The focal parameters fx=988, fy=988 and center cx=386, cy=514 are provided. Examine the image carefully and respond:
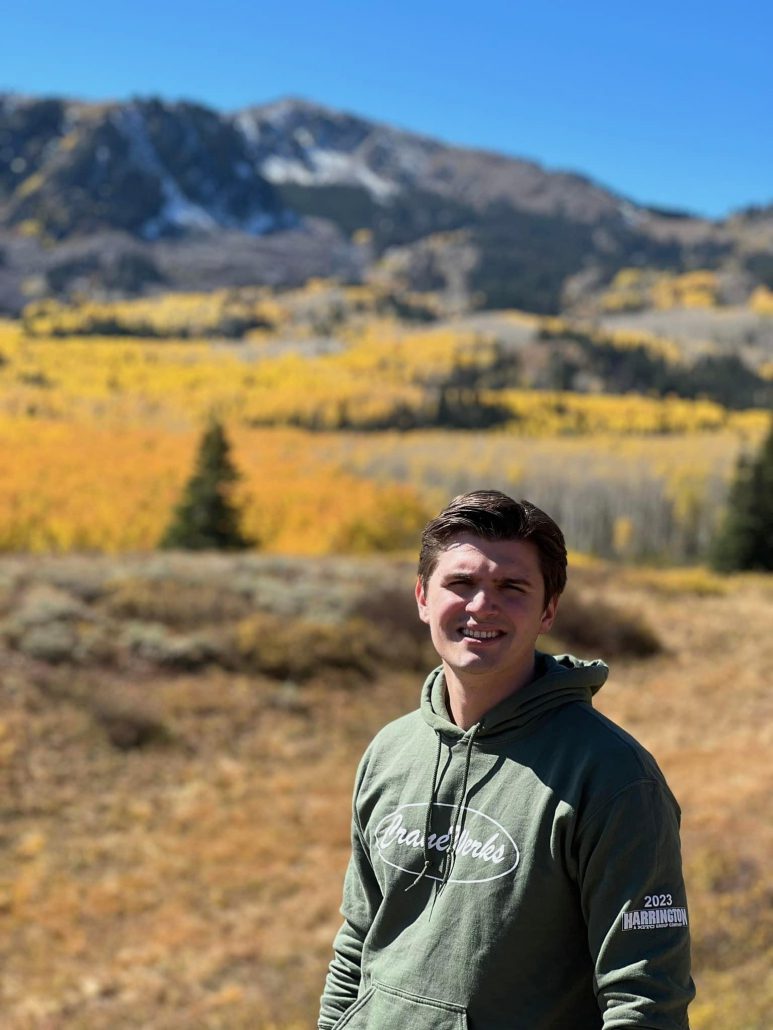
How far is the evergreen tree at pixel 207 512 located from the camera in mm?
42188

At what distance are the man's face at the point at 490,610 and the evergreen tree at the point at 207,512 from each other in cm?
3997

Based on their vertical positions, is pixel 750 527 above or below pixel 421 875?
below

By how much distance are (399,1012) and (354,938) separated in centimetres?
37

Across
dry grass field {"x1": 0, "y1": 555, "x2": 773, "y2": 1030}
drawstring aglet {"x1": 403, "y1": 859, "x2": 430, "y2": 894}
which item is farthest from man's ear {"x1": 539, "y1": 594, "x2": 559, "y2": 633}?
dry grass field {"x1": 0, "y1": 555, "x2": 773, "y2": 1030}

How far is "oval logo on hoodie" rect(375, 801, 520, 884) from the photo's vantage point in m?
2.42

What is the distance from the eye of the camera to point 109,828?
14648 millimetres

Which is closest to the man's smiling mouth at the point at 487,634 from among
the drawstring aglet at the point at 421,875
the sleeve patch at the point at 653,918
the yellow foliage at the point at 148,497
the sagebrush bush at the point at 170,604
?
the drawstring aglet at the point at 421,875

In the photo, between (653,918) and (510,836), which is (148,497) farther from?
(653,918)

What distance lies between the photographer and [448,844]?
8.29 ft

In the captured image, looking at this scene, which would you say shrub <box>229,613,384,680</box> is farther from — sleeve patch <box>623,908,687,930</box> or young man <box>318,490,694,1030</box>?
sleeve patch <box>623,908,687,930</box>

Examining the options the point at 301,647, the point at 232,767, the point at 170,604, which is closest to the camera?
the point at 232,767

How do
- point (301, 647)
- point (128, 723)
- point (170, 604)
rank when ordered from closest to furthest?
point (128, 723) → point (301, 647) → point (170, 604)

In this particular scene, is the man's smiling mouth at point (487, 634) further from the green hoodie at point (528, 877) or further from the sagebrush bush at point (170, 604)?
the sagebrush bush at point (170, 604)

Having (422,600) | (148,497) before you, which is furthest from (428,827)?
(148,497)
